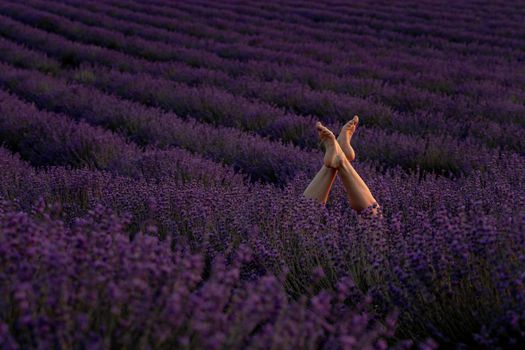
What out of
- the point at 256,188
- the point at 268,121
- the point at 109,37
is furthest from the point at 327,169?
the point at 109,37

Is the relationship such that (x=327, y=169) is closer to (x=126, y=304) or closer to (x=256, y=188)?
(x=256, y=188)

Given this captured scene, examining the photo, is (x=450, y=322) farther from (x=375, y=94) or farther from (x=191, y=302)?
(x=375, y=94)

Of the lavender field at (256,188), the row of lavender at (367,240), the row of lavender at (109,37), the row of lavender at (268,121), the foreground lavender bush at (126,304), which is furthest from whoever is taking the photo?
the row of lavender at (109,37)

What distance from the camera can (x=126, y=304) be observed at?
5.56 ft

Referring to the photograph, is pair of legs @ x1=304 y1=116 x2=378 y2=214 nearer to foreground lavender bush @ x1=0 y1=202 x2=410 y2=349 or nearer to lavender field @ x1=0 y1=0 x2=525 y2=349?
lavender field @ x1=0 y1=0 x2=525 y2=349

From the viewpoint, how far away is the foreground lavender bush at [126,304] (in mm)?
1254

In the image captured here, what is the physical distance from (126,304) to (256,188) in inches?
63.8

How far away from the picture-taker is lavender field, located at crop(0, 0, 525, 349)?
1425 millimetres

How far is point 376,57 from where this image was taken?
9523 millimetres

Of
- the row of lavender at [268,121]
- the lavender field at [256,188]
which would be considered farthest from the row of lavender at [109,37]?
the row of lavender at [268,121]

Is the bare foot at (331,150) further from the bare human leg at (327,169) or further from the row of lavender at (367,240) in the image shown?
the row of lavender at (367,240)

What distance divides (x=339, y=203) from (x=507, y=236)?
1.14m

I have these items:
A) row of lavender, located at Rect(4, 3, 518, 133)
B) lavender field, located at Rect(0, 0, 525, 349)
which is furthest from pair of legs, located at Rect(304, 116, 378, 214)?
row of lavender, located at Rect(4, 3, 518, 133)

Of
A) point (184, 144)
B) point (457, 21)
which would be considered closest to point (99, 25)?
point (457, 21)
